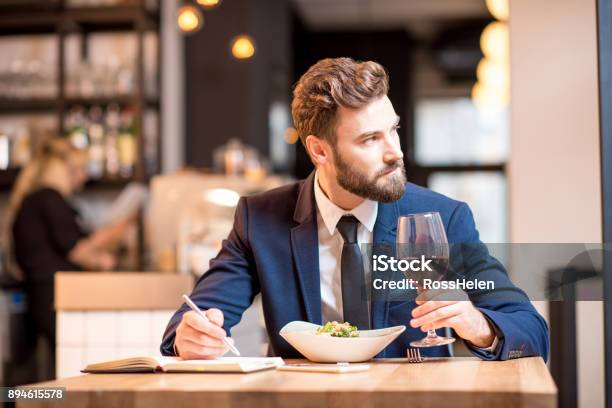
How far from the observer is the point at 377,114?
2.03 metres

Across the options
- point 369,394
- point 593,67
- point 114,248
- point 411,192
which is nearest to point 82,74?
point 114,248

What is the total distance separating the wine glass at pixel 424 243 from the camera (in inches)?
66.6

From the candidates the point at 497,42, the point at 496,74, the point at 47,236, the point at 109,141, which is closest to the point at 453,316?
the point at 47,236

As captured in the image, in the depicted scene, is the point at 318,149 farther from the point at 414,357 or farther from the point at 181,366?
the point at 181,366

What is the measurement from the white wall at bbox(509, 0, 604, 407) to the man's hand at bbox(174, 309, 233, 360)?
1574mm

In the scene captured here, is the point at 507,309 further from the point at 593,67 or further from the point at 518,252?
the point at 593,67

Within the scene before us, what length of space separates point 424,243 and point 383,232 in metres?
0.37

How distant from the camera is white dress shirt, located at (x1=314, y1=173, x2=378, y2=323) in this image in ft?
6.88

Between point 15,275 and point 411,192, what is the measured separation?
4.23 m

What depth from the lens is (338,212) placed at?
213 cm

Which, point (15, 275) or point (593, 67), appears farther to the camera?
point (15, 275)

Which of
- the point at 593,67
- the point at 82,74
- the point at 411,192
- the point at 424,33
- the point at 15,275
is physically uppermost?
the point at 424,33

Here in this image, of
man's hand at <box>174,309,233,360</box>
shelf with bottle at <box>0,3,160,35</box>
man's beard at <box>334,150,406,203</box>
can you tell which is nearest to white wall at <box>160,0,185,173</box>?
shelf with bottle at <box>0,3,160,35</box>

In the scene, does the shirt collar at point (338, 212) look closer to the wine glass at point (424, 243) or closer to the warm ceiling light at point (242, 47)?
the wine glass at point (424, 243)
